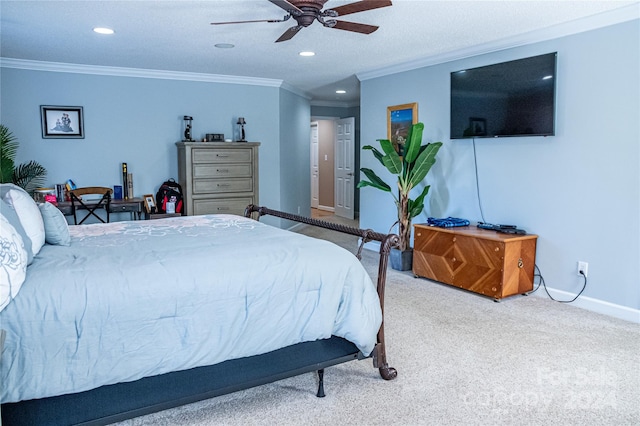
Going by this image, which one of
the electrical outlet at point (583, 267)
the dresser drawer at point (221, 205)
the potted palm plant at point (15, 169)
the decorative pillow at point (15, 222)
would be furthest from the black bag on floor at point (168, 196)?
the electrical outlet at point (583, 267)

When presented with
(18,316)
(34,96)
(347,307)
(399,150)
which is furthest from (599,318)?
(34,96)

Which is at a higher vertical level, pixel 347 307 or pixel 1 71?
pixel 1 71

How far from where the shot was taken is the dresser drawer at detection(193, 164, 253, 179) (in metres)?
5.80

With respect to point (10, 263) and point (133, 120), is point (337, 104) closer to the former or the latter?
point (133, 120)

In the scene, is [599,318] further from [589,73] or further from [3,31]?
[3,31]

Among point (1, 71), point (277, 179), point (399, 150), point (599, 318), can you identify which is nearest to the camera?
point (599, 318)

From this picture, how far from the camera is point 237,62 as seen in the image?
5367mm

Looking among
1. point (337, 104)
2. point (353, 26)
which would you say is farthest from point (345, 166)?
point (353, 26)

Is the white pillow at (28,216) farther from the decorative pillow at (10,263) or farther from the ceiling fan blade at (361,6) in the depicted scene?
the ceiling fan blade at (361,6)

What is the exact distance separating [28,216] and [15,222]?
7.3 inches

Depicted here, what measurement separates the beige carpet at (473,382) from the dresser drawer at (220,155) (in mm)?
3189

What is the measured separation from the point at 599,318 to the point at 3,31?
17.6ft

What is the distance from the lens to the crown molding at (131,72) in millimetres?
5219

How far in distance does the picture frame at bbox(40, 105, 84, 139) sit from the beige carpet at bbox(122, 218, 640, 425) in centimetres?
430
